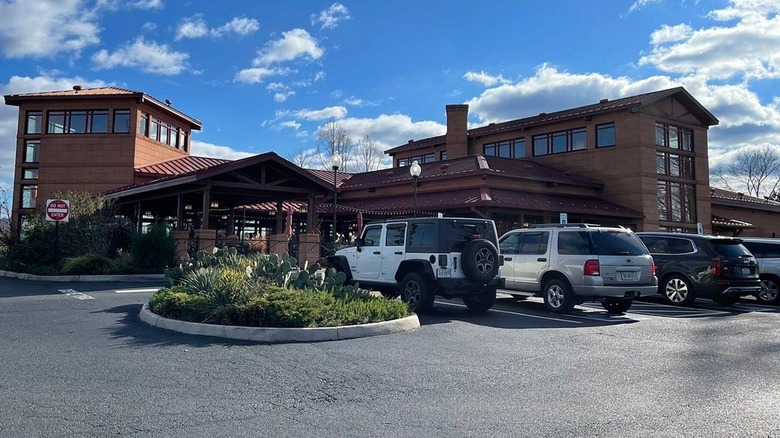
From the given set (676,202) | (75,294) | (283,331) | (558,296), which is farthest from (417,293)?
(676,202)

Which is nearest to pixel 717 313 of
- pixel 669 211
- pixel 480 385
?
pixel 480 385

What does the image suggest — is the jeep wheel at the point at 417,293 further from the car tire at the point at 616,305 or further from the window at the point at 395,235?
the car tire at the point at 616,305

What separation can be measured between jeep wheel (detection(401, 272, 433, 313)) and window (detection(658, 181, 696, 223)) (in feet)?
80.9

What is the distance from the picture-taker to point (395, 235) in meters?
12.2

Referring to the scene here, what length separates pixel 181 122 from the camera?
1371 inches

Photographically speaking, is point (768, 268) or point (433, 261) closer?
point (433, 261)

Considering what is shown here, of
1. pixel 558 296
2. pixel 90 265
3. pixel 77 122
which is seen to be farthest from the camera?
pixel 77 122

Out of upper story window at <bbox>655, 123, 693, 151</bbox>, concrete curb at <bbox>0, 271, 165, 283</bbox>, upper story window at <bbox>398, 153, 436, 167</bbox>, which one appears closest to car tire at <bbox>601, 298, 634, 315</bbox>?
concrete curb at <bbox>0, 271, 165, 283</bbox>

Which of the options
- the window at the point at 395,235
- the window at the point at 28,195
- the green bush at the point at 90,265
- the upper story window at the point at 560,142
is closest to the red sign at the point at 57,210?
the green bush at the point at 90,265

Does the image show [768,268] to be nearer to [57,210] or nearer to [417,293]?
[417,293]

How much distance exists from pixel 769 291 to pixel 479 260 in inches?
394

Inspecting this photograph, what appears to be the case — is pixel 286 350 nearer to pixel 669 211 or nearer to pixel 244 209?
pixel 244 209

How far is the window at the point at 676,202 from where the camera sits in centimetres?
3206

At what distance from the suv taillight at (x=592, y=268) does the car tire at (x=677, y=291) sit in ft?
13.9
